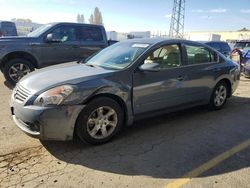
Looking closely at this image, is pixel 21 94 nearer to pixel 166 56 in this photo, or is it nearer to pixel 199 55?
pixel 166 56

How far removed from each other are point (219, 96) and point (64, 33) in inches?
203

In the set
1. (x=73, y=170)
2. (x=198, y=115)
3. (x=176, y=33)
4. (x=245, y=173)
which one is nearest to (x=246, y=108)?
(x=198, y=115)

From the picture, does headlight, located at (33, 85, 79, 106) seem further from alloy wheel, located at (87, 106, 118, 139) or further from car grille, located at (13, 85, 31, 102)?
alloy wheel, located at (87, 106, 118, 139)

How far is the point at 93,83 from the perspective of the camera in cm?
410

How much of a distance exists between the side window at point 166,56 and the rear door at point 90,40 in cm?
459

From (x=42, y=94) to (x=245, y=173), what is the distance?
2.76 m

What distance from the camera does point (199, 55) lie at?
579 cm

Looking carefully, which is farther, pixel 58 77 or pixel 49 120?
pixel 58 77

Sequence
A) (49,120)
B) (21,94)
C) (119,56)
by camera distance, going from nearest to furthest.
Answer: (49,120) < (21,94) < (119,56)

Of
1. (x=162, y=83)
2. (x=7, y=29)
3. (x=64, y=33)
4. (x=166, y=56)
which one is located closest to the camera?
(x=162, y=83)

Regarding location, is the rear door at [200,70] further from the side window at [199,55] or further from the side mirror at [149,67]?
the side mirror at [149,67]

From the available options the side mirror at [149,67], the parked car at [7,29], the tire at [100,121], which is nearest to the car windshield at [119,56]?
the side mirror at [149,67]

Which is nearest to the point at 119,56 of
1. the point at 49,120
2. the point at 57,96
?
the point at 57,96

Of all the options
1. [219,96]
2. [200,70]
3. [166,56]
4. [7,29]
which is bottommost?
[219,96]
